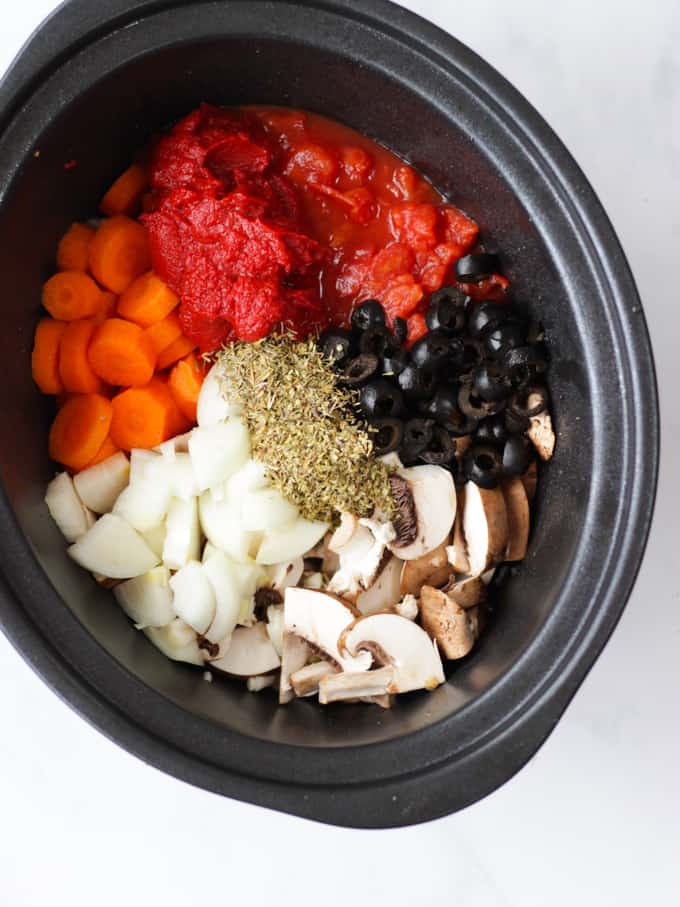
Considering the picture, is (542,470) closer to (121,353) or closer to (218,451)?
(218,451)

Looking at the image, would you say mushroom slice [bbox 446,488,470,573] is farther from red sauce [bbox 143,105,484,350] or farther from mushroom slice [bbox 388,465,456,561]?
red sauce [bbox 143,105,484,350]

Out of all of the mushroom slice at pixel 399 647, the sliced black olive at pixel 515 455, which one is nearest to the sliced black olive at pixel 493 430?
the sliced black olive at pixel 515 455

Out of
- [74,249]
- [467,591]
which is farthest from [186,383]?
[467,591]

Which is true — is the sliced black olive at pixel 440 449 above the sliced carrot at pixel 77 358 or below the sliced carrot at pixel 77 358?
above

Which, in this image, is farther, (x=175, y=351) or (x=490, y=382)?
(x=175, y=351)

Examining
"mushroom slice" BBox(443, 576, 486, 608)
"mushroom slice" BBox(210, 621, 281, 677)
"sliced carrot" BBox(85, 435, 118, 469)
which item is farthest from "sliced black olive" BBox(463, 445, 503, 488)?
"sliced carrot" BBox(85, 435, 118, 469)

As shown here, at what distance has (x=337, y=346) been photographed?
93.0 inches

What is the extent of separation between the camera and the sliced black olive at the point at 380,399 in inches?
90.7

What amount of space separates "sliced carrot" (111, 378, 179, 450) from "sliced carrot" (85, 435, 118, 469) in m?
0.01

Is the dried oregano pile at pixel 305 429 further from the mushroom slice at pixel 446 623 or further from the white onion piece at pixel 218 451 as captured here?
the mushroom slice at pixel 446 623

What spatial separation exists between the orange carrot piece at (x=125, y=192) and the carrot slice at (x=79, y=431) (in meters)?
0.50

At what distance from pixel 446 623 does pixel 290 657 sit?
0.39 metres

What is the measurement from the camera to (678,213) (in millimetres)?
2648

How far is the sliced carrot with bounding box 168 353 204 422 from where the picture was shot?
246cm
